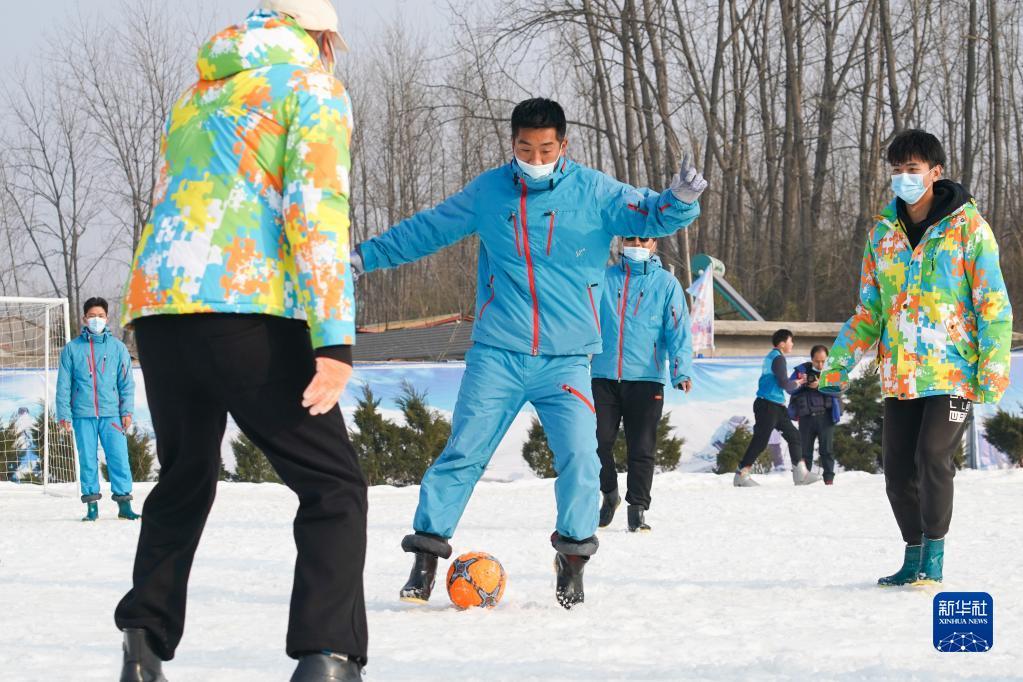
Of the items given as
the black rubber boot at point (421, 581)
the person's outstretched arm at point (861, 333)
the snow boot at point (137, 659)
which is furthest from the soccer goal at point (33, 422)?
the snow boot at point (137, 659)

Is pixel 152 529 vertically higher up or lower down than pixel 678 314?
lower down

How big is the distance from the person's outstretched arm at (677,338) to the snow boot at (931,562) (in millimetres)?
3397

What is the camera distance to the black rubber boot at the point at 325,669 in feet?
10.3

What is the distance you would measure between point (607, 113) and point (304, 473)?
2342 cm

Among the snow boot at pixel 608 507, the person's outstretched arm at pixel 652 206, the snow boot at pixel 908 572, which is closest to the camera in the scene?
the person's outstretched arm at pixel 652 206

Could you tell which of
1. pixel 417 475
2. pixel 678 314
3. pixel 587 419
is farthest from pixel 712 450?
pixel 587 419

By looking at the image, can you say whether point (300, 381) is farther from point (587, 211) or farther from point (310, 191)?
point (587, 211)

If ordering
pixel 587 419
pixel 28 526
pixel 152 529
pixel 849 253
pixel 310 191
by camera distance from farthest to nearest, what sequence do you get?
pixel 849 253 < pixel 28 526 < pixel 587 419 < pixel 152 529 < pixel 310 191

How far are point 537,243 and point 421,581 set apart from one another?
154 cm

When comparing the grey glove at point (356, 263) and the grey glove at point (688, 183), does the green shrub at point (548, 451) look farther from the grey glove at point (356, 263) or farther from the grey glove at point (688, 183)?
the grey glove at point (688, 183)

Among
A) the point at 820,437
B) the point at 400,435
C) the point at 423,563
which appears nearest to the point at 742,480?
the point at 820,437

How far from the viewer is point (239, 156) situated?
3285 mm

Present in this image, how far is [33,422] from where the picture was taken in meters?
16.0

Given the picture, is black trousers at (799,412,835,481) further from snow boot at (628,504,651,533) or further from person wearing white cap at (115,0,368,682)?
person wearing white cap at (115,0,368,682)
